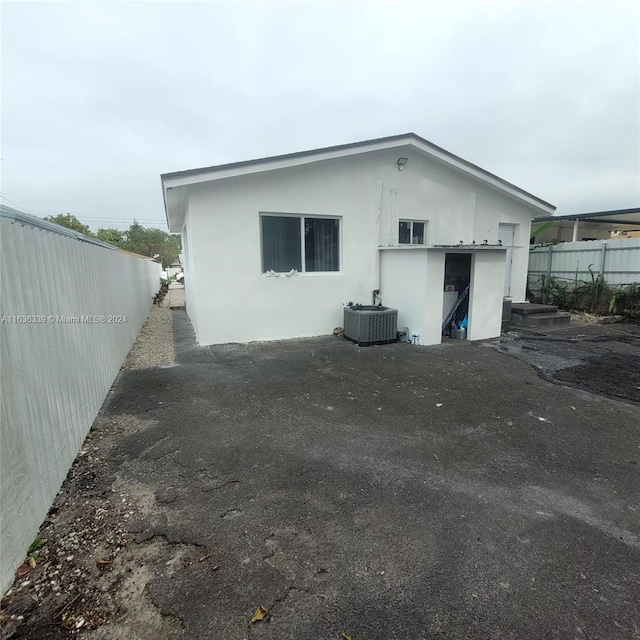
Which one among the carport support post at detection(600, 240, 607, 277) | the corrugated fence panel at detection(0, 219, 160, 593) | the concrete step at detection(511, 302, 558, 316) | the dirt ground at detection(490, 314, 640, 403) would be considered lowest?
the dirt ground at detection(490, 314, 640, 403)

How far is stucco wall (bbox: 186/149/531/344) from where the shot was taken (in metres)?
6.97

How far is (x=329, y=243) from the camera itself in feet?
26.4

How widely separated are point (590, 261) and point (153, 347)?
45.2 ft

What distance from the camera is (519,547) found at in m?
2.03

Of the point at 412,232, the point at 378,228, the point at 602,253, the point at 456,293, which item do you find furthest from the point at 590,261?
the point at 378,228

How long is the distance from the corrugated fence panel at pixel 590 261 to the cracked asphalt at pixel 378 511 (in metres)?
8.74

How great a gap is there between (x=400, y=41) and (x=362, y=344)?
21.2ft

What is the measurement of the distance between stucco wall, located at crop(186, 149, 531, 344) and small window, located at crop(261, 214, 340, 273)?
0.19m

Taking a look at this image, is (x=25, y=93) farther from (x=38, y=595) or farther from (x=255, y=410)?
(x=38, y=595)

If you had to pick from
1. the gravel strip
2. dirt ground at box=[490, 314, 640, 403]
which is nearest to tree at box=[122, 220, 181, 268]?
the gravel strip

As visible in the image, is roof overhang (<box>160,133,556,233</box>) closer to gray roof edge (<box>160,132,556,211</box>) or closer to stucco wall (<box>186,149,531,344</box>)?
gray roof edge (<box>160,132,556,211</box>)

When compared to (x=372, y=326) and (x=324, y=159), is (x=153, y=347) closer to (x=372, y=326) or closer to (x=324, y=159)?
(x=372, y=326)

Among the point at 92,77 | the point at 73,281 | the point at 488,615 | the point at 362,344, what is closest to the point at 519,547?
the point at 488,615

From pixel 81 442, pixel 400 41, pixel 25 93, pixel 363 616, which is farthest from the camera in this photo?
pixel 25 93
